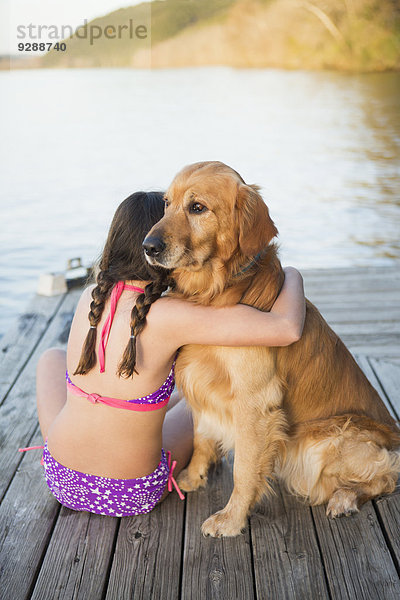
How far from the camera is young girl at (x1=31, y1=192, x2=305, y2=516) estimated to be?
224 cm

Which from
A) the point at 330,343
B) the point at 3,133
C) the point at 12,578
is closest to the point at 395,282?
the point at 330,343

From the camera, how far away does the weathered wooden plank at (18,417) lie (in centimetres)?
284

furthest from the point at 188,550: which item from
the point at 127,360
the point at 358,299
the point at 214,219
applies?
the point at 358,299

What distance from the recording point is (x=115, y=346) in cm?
225

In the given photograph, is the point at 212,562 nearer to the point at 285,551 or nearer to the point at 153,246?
the point at 285,551

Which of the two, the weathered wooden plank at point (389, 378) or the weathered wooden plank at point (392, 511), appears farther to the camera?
the weathered wooden plank at point (389, 378)

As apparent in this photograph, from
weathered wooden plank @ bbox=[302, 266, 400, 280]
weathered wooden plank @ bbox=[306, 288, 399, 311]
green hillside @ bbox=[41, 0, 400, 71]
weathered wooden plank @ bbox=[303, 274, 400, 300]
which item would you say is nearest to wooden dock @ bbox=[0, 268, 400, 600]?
weathered wooden plank @ bbox=[306, 288, 399, 311]

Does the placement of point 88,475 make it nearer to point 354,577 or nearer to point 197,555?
point 197,555

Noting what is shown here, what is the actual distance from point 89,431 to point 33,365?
1.56 meters

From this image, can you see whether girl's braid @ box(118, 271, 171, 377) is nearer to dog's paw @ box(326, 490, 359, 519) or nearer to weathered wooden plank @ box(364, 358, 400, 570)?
dog's paw @ box(326, 490, 359, 519)

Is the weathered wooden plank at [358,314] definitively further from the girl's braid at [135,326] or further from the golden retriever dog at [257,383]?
the girl's braid at [135,326]

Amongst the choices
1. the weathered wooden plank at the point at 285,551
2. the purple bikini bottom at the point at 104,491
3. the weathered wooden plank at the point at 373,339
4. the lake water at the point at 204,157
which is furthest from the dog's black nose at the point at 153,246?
the weathered wooden plank at the point at 373,339

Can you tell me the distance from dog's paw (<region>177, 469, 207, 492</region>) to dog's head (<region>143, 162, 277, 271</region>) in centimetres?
99

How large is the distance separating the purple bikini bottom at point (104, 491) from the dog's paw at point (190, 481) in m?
0.19
